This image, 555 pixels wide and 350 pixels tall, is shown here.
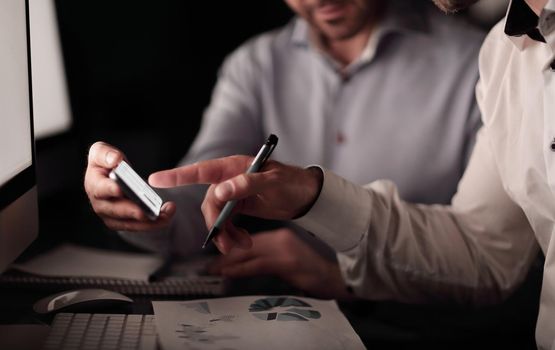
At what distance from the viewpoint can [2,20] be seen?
0.66 m

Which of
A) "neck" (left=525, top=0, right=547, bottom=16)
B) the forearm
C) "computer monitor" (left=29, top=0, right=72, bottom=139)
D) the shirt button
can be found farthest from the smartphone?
the shirt button

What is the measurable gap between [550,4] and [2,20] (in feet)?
1.90

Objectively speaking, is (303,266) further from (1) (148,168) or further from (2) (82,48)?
(2) (82,48)

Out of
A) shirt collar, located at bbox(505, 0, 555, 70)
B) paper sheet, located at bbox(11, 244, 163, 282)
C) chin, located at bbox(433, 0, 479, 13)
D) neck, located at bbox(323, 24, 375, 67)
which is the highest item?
chin, located at bbox(433, 0, 479, 13)

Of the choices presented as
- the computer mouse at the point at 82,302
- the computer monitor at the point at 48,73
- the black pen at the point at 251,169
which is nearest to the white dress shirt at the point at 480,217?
the black pen at the point at 251,169

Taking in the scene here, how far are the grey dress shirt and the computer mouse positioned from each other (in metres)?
0.57

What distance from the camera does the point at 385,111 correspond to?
→ 1.32 meters

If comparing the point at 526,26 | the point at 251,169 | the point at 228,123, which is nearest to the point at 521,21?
the point at 526,26

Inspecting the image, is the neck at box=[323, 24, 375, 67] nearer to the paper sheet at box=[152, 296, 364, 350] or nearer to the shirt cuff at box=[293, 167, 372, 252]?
the shirt cuff at box=[293, 167, 372, 252]

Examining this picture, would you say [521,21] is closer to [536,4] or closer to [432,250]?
[536,4]

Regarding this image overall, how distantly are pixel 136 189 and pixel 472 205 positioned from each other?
0.51 meters

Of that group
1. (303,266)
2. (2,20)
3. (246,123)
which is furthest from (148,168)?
(2,20)

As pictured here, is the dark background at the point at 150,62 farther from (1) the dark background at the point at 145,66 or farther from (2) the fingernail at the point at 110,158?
(2) the fingernail at the point at 110,158

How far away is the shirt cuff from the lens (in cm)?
82
